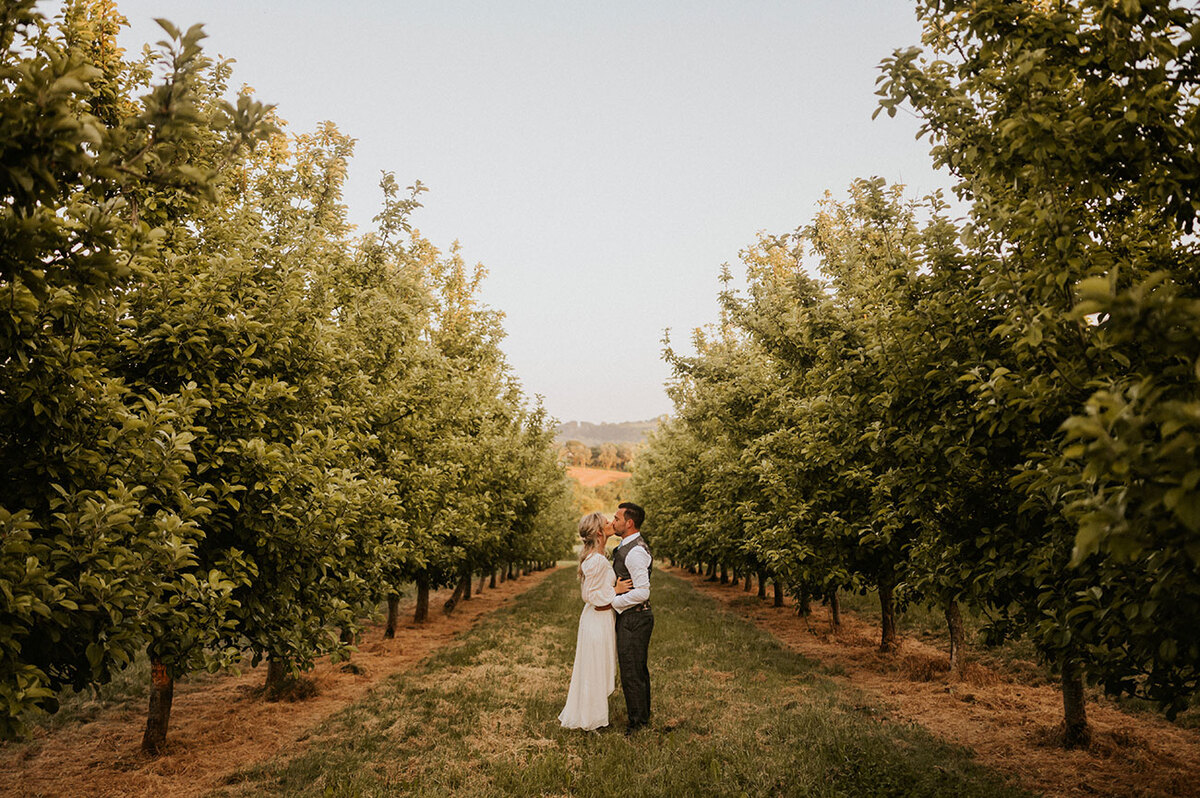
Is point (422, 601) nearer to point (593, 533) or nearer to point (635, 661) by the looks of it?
point (635, 661)

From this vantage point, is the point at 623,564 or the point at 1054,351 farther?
the point at 623,564

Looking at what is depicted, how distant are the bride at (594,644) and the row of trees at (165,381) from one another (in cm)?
311

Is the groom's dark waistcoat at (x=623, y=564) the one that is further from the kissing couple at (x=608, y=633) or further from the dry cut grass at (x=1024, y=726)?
the dry cut grass at (x=1024, y=726)

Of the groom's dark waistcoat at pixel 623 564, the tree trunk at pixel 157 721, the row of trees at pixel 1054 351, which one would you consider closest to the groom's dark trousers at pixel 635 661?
the groom's dark waistcoat at pixel 623 564

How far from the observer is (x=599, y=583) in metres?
8.77

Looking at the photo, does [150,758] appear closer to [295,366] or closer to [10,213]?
[295,366]

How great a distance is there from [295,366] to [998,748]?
9906 millimetres

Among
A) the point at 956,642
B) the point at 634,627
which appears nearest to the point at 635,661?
the point at 634,627

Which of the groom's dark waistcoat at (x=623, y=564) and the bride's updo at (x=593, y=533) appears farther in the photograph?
the groom's dark waistcoat at (x=623, y=564)

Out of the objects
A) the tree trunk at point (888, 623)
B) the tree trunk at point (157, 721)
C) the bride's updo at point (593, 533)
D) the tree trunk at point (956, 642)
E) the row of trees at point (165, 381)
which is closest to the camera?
the row of trees at point (165, 381)

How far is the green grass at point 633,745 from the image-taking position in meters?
6.62

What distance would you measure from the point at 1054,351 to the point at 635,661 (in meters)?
6.54

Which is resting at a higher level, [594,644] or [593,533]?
[593,533]

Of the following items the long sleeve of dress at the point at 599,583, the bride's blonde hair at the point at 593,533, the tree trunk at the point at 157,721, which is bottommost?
the tree trunk at the point at 157,721
